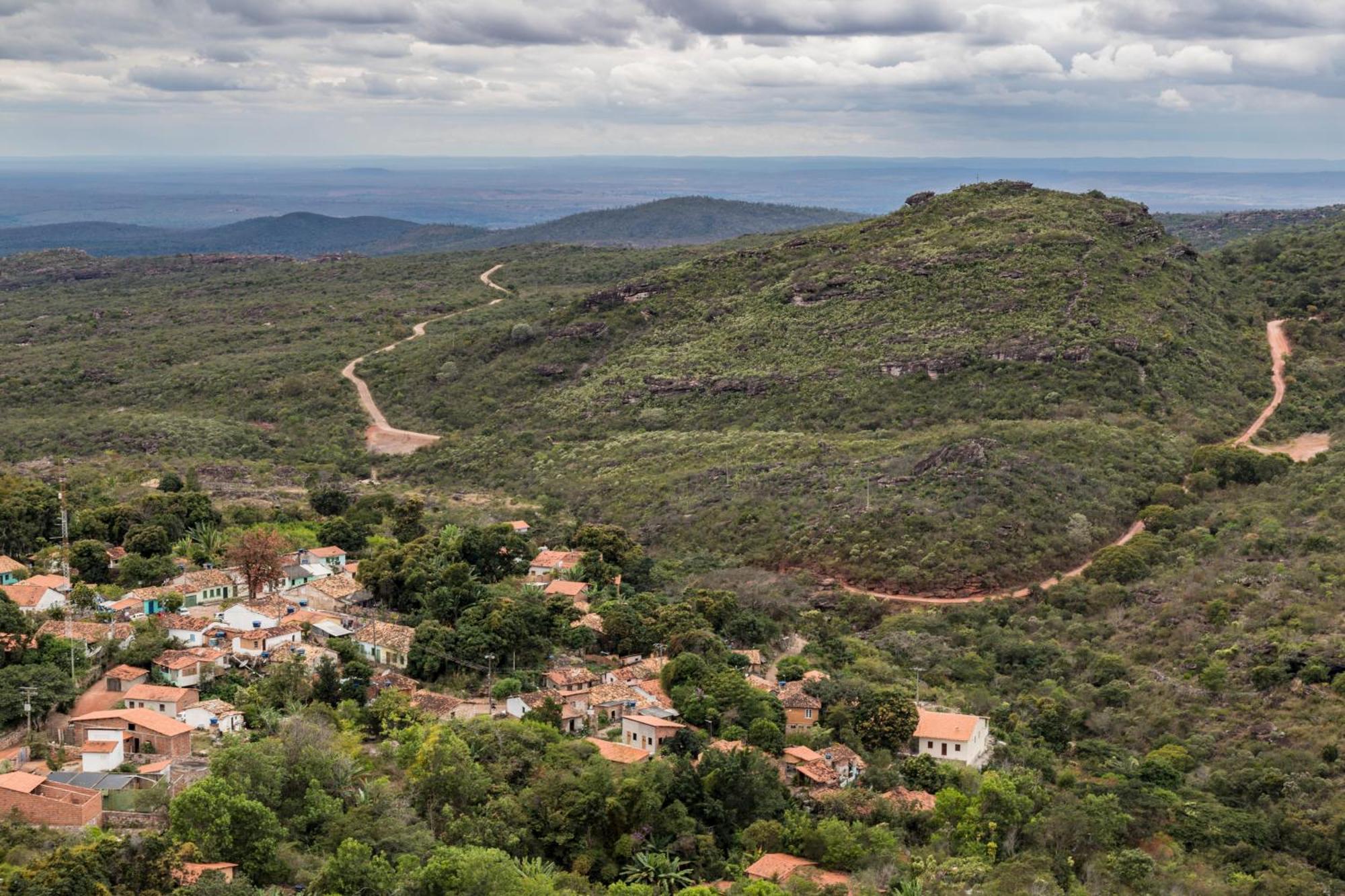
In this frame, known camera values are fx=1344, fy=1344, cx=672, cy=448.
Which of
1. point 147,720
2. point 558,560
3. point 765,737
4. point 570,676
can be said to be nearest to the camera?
point 147,720

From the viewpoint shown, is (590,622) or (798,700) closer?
(798,700)

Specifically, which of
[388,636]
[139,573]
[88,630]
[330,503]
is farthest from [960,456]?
[88,630]

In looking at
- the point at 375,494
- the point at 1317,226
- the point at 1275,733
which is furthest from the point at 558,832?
the point at 1317,226

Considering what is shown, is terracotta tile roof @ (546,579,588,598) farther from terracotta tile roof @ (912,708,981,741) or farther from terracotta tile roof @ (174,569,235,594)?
terracotta tile roof @ (912,708,981,741)

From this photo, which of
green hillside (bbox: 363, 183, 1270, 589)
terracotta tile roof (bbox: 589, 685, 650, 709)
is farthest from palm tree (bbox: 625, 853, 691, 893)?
green hillside (bbox: 363, 183, 1270, 589)

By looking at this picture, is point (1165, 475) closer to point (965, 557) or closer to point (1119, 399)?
point (1119, 399)

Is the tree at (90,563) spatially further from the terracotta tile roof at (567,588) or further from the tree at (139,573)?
the terracotta tile roof at (567,588)

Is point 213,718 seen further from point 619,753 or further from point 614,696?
point 614,696
